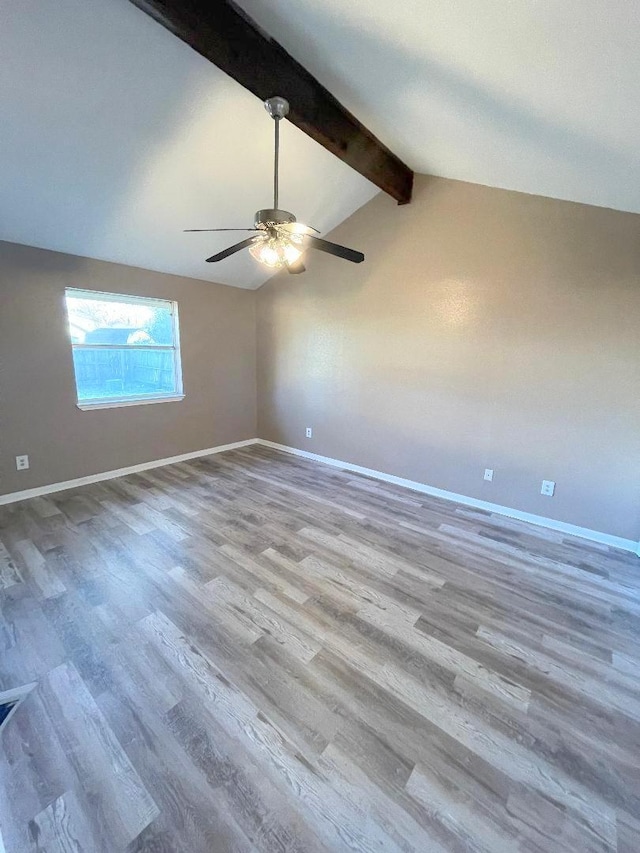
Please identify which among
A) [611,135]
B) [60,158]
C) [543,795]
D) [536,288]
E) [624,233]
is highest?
[60,158]

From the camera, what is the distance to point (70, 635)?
1648mm

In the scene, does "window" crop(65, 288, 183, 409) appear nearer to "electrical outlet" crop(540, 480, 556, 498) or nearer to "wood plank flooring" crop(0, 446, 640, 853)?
"wood plank flooring" crop(0, 446, 640, 853)

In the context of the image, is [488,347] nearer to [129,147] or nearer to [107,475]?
[129,147]

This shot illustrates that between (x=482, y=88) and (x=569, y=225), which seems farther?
(x=569, y=225)

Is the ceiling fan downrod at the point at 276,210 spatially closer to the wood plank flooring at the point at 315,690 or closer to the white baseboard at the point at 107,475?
the wood plank flooring at the point at 315,690

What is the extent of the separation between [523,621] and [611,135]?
2.42m

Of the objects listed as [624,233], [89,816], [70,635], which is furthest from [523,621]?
[624,233]

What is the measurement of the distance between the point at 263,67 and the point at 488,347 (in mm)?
2439

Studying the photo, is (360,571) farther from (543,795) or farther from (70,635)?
(70,635)

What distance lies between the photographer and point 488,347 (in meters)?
2.95

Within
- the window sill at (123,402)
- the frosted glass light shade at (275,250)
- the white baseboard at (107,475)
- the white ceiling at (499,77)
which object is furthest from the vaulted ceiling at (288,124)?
the white baseboard at (107,475)

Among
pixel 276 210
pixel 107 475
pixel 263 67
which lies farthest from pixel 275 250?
pixel 107 475

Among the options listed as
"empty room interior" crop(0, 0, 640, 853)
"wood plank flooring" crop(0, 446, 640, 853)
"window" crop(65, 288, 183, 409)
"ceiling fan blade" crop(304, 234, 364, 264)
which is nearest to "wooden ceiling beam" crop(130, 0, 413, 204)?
"empty room interior" crop(0, 0, 640, 853)

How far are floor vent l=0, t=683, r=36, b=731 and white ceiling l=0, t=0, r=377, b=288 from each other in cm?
282
